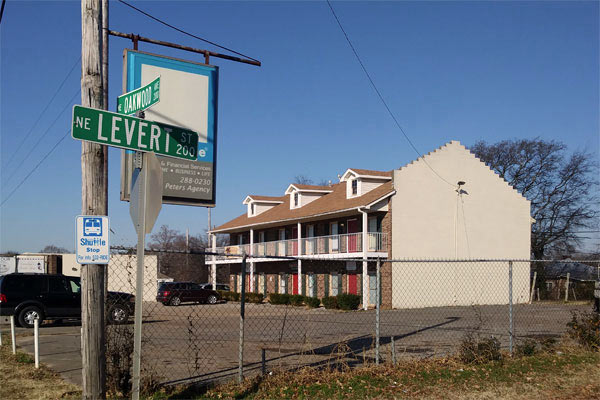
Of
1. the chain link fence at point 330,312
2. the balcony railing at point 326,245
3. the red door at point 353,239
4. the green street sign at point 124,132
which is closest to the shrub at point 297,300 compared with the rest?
the chain link fence at point 330,312

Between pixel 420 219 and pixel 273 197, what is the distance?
17.6 metres

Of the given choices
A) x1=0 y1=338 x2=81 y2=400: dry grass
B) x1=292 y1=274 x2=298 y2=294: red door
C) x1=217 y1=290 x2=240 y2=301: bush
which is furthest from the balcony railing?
x1=0 y1=338 x2=81 y2=400: dry grass

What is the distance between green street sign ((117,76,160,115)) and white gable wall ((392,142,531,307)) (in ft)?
81.1

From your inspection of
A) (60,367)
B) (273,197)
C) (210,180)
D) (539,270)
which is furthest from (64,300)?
(539,270)

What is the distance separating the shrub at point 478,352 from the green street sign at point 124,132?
6062 mm

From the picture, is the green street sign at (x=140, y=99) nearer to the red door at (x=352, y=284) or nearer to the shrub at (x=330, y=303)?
the shrub at (x=330, y=303)

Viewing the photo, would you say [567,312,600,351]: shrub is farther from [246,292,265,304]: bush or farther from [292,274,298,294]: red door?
[292,274,298,294]: red door

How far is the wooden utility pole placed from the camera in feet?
20.1

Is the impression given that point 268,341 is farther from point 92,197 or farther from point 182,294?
point 182,294

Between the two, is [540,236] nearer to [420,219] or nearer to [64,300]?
[420,219]

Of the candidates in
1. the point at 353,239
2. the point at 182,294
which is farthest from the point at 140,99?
the point at 182,294

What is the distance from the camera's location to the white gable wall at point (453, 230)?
30.4 meters

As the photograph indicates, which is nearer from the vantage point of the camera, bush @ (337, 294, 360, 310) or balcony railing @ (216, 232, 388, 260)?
bush @ (337, 294, 360, 310)

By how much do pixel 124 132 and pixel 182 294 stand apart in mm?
30104
